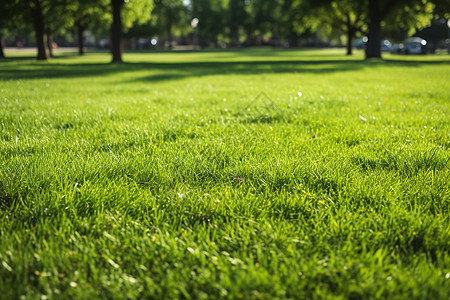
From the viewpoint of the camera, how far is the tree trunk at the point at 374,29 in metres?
28.6

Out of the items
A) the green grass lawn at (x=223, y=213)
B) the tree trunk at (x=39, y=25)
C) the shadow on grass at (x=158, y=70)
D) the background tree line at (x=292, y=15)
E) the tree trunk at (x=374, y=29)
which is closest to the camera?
the green grass lawn at (x=223, y=213)

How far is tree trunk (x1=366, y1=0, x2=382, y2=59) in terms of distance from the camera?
28.6 meters

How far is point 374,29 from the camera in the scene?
2925 centimetres

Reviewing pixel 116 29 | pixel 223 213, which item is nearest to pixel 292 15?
pixel 116 29

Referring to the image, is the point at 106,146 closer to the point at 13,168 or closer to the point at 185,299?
the point at 13,168

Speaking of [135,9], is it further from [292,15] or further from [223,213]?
[223,213]

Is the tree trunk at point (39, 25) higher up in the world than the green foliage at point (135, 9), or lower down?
lower down

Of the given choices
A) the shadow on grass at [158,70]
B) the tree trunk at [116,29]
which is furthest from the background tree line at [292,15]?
the shadow on grass at [158,70]

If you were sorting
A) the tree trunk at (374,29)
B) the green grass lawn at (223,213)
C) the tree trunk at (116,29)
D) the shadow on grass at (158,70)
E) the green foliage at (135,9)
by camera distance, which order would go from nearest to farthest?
the green grass lawn at (223,213)
the shadow on grass at (158,70)
the tree trunk at (116,29)
the green foliage at (135,9)
the tree trunk at (374,29)

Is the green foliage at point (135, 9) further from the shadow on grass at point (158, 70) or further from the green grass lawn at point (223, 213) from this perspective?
the green grass lawn at point (223, 213)

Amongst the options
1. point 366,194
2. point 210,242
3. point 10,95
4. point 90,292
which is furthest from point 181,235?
point 10,95

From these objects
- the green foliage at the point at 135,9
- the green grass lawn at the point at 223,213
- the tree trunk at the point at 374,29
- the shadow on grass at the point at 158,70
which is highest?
the green foliage at the point at 135,9

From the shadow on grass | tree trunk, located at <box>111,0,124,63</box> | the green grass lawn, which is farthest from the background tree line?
the green grass lawn

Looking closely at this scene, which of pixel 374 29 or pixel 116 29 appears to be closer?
pixel 116 29
